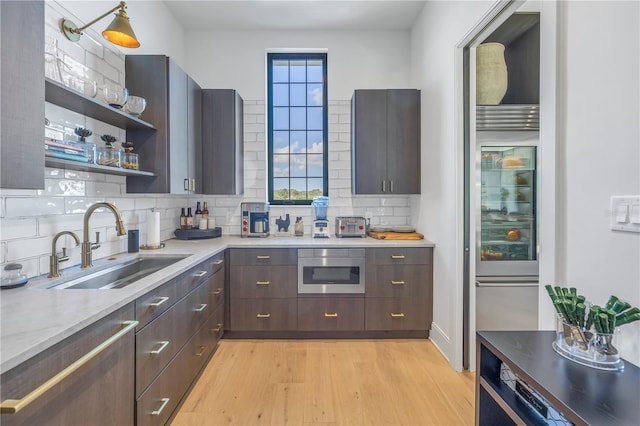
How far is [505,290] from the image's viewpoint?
95.9 inches

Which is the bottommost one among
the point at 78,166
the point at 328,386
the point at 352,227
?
the point at 328,386

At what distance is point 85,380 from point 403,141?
294 centimetres

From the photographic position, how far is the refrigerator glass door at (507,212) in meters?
2.45

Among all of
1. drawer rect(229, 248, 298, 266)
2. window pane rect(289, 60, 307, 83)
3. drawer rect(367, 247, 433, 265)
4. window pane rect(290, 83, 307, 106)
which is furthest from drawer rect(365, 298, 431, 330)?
window pane rect(289, 60, 307, 83)

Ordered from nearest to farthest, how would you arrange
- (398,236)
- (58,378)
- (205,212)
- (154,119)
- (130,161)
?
(58,378)
(130,161)
(154,119)
(398,236)
(205,212)

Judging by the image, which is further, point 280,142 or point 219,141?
point 280,142

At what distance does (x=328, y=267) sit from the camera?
2816mm

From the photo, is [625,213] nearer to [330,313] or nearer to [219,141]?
[330,313]

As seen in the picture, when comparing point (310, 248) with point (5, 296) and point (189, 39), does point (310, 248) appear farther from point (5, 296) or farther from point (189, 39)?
point (189, 39)

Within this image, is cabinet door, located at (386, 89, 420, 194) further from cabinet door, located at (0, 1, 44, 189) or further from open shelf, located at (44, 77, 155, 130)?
cabinet door, located at (0, 1, 44, 189)

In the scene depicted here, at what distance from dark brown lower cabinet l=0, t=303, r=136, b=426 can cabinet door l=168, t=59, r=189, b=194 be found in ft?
4.63

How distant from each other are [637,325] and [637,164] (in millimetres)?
548

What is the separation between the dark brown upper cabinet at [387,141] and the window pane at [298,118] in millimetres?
716

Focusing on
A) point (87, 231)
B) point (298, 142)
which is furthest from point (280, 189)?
point (87, 231)
